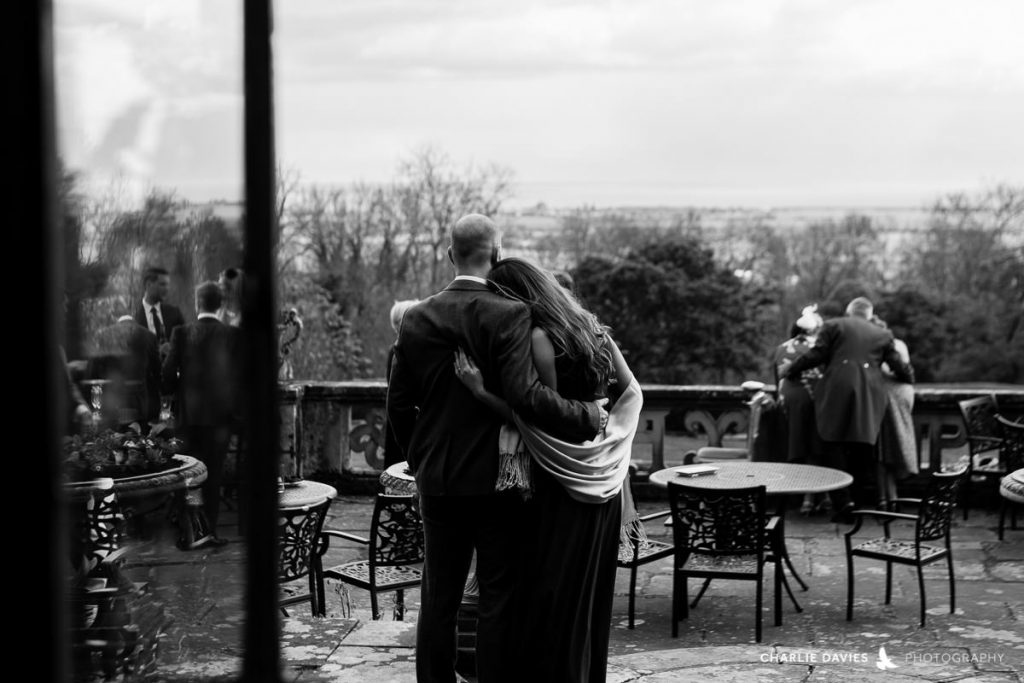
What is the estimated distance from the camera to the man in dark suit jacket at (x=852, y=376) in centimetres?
895

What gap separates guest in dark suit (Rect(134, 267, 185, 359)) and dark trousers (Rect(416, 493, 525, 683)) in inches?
79.1

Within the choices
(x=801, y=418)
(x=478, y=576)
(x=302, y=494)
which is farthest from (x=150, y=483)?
(x=801, y=418)

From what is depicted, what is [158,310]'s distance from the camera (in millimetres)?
1966

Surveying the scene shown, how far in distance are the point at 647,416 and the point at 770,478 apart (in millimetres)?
3194

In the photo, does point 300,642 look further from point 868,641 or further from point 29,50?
point 29,50

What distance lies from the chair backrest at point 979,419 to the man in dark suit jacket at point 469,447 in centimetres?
594

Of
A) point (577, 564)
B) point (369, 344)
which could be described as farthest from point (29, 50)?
point (369, 344)

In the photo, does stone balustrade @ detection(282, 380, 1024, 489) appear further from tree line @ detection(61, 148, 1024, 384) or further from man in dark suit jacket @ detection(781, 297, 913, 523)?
tree line @ detection(61, 148, 1024, 384)

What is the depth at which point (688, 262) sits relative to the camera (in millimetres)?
21406

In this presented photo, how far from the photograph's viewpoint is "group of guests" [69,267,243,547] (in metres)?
1.62

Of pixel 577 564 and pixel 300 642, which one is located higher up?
pixel 577 564

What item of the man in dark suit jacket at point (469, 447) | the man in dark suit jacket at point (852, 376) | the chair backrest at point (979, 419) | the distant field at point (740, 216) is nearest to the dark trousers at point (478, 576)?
the man in dark suit jacket at point (469, 447)

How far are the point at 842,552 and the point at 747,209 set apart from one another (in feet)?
71.1

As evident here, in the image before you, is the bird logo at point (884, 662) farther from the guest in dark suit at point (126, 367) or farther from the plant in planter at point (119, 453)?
the guest in dark suit at point (126, 367)
